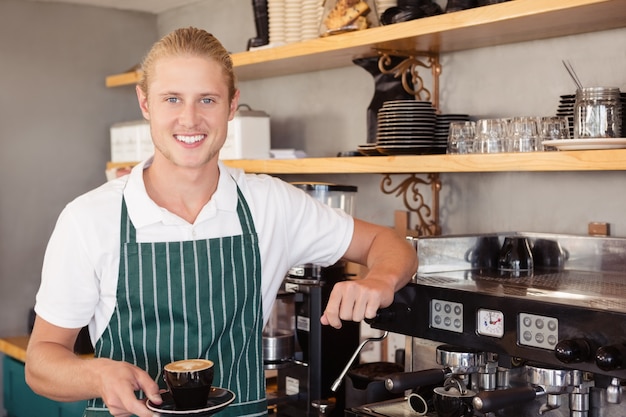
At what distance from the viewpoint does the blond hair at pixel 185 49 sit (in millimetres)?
1799

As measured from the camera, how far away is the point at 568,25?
7.79ft

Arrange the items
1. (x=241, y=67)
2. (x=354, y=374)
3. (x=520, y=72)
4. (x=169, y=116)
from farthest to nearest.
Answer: (x=241, y=67)
(x=520, y=72)
(x=354, y=374)
(x=169, y=116)

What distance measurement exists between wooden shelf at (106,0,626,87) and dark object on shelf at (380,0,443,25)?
59mm

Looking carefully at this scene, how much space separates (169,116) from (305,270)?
37.3 inches

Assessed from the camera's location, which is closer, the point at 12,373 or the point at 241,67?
the point at 241,67

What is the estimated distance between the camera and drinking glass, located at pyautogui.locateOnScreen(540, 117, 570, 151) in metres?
2.22

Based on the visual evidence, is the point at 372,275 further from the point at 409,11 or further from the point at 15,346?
the point at 15,346

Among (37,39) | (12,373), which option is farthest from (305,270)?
(37,39)

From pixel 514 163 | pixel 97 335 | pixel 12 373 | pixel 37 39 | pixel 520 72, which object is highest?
pixel 37 39

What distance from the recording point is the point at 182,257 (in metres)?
1.87

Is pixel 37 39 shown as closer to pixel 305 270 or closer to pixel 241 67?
pixel 241 67

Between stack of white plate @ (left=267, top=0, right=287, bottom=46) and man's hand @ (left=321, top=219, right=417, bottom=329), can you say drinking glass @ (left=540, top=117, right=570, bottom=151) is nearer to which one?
man's hand @ (left=321, top=219, right=417, bottom=329)

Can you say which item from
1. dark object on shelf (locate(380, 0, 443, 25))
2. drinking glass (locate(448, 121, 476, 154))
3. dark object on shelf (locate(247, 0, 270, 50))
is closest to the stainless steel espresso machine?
drinking glass (locate(448, 121, 476, 154))

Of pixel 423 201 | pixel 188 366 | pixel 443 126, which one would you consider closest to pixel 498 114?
pixel 443 126
